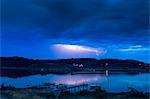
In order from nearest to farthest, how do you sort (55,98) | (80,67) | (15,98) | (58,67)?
(15,98) → (55,98) → (80,67) → (58,67)

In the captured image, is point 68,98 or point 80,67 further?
point 80,67

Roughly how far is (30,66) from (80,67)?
28953 millimetres

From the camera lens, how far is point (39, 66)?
6639 inches

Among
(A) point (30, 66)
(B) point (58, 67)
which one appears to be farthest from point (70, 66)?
(A) point (30, 66)

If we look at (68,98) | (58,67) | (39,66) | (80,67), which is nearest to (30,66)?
(39,66)

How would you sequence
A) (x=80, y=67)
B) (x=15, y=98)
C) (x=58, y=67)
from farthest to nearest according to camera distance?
(x=58, y=67) → (x=80, y=67) → (x=15, y=98)

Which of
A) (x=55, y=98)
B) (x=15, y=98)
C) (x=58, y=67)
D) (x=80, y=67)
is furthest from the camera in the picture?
(x=58, y=67)

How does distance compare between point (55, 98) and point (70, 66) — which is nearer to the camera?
point (55, 98)

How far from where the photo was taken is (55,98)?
2005 cm

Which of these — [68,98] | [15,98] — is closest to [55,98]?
[68,98]

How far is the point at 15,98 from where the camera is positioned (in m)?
17.1

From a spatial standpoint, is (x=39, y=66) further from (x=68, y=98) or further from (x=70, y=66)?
(x=68, y=98)

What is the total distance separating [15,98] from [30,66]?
15019 cm

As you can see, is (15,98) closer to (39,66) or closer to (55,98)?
(55,98)
